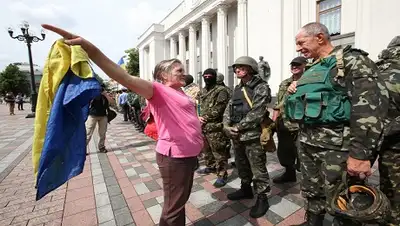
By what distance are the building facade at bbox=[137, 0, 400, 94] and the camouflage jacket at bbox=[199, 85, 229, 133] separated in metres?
8.12

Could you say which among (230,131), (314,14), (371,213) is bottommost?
(371,213)

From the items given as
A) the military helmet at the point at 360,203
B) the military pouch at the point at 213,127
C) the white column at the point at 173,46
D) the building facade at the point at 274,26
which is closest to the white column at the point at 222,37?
the building facade at the point at 274,26

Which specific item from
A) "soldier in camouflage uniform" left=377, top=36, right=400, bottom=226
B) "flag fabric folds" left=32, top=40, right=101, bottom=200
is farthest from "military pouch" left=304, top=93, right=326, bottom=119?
"flag fabric folds" left=32, top=40, right=101, bottom=200

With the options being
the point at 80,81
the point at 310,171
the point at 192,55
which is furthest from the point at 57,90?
the point at 192,55

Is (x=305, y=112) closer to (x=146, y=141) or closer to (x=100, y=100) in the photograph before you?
(x=100, y=100)

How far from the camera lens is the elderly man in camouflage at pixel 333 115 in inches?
59.5

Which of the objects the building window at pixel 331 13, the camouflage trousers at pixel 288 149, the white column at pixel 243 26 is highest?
the white column at pixel 243 26

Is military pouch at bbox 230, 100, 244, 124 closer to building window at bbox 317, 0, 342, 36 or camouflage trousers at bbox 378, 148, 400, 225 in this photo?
camouflage trousers at bbox 378, 148, 400, 225

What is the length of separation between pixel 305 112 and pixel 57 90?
1.79 metres

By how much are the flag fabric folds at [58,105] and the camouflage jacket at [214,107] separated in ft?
7.28

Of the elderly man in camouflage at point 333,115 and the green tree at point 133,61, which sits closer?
the elderly man in camouflage at point 333,115

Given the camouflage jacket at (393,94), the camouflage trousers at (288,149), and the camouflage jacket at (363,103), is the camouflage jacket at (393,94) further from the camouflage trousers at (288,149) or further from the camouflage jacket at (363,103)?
the camouflage trousers at (288,149)

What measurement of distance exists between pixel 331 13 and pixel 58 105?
41.7ft

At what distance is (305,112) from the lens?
1838 mm
